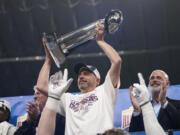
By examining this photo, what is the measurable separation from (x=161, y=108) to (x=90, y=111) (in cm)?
67

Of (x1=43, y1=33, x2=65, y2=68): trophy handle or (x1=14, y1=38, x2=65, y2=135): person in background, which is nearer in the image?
(x1=14, y1=38, x2=65, y2=135): person in background

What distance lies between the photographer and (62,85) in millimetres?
2717

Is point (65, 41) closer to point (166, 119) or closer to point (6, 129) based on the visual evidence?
point (6, 129)

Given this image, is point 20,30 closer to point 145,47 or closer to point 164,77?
point 145,47

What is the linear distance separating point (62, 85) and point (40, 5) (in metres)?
2.46

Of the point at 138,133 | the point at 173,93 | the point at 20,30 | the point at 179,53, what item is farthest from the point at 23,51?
the point at 138,133

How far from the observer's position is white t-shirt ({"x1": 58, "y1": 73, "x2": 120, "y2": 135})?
2.59 meters

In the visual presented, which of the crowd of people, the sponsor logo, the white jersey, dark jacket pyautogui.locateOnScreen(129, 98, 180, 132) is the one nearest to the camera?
the crowd of people

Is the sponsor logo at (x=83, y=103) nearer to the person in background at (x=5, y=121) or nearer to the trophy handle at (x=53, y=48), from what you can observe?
the trophy handle at (x=53, y=48)

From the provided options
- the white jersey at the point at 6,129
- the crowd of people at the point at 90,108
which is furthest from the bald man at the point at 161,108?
the white jersey at the point at 6,129

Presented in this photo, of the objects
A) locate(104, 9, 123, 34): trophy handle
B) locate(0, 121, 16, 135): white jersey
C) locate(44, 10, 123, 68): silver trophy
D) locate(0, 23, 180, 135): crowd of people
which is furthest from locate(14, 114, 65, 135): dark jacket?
locate(104, 9, 123, 34): trophy handle

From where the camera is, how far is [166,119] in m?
2.87

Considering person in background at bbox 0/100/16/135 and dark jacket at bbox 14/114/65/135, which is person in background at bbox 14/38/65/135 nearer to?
dark jacket at bbox 14/114/65/135

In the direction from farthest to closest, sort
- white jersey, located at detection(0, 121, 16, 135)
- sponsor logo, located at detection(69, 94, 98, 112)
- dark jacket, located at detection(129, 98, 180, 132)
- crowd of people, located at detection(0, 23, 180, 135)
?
1. white jersey, located at detection(0, 121, 16, 135)
2. dark jacket, located at detection(129, 98, 180, 132)
3. sponsor logo, located at detection(69, 94, 98, 112)
4. crowd of people, located at detection(0, 23, 180, 135)
